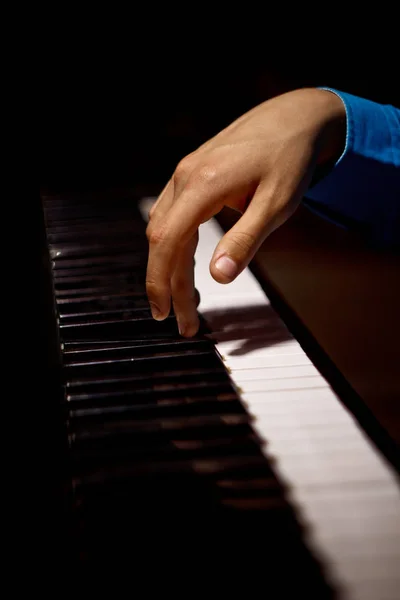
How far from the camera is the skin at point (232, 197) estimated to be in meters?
0.71

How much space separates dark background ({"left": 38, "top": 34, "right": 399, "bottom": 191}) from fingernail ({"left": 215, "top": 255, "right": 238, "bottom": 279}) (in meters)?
0.82

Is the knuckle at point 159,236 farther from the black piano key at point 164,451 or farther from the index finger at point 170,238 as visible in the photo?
the black piano key at point 164,451

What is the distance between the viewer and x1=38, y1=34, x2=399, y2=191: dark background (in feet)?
4.97

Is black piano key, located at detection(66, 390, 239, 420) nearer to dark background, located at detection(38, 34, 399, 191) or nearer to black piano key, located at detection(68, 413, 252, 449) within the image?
black piano key, located at detection(68, 413, 252, 449)

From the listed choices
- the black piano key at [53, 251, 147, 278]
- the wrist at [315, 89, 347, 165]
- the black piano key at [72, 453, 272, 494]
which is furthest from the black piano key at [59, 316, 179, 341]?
the wrist at [315, 89, 347, 165]

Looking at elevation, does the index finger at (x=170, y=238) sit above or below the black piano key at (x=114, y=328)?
above

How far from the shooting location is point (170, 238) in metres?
0.73

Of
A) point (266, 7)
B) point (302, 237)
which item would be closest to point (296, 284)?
point (302, 237)

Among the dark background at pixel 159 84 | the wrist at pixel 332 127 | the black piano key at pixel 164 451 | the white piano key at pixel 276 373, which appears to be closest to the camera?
the black piano key at pixel 164 451

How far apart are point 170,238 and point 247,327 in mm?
154

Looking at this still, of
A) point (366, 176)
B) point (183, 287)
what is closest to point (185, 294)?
point (183, 287)

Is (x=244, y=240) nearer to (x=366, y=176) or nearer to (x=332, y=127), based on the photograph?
(x=332, y=127)

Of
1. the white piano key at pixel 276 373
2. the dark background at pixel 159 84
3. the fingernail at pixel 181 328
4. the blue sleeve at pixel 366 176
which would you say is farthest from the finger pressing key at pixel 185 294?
the dark background at pixel 159 84

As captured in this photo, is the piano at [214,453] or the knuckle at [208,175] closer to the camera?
the piano at [214,453]
